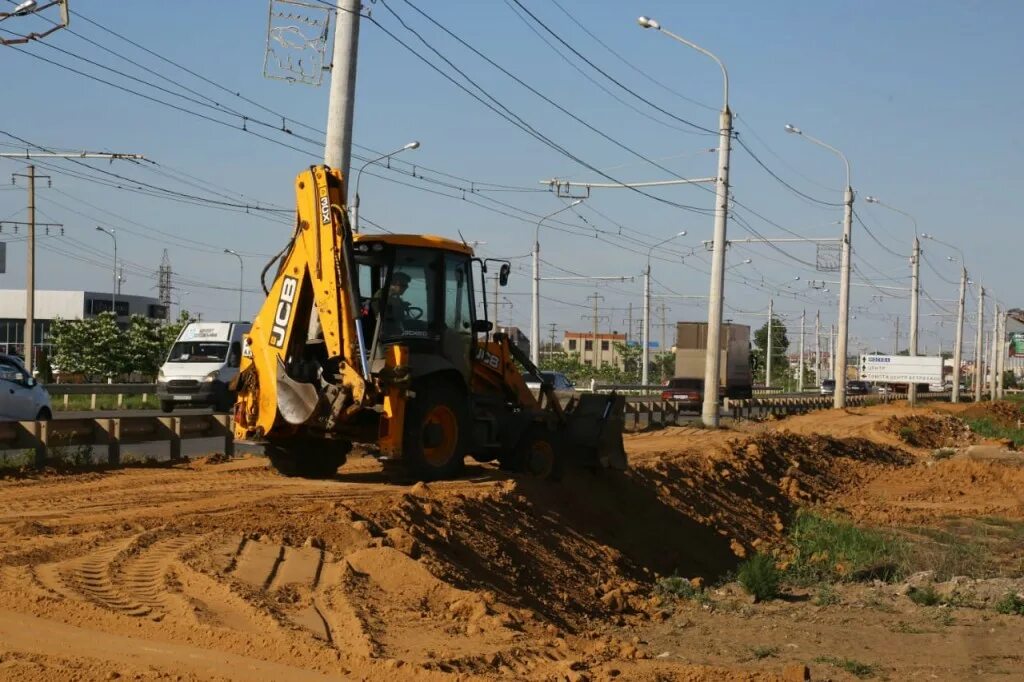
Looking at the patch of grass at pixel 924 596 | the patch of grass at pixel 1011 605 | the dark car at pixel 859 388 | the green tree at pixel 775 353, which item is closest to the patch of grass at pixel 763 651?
the patch of grass at pixel 924 596

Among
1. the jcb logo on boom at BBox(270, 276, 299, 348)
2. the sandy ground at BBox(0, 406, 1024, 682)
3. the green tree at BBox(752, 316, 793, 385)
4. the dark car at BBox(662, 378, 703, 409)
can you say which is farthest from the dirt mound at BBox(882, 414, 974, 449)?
the green tree at BBox(752, 316, 793, 385)

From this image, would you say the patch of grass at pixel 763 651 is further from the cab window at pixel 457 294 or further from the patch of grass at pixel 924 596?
the cab window at pixel 457 294

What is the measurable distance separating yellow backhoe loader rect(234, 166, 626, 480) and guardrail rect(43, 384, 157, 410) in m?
28.8

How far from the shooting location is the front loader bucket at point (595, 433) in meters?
17.2

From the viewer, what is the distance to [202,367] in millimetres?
35844

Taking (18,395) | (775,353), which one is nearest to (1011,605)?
(18,395)

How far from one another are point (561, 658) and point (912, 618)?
190 inches

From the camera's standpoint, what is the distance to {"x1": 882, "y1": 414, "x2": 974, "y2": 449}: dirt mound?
42128 millimetres

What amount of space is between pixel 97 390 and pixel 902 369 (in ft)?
154

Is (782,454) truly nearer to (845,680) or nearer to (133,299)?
(845,680)

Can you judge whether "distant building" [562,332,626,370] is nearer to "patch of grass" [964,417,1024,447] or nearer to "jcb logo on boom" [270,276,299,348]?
"patch of grass" [964,417,1024,447]

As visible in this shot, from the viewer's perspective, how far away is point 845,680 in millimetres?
8820

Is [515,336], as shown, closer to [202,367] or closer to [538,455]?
[538,455]

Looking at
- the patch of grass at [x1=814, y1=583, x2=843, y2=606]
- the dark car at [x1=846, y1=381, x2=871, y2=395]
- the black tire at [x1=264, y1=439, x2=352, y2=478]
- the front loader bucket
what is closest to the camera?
the patch of grass at [x1=814, y1=583, x2=843, y2=606]
